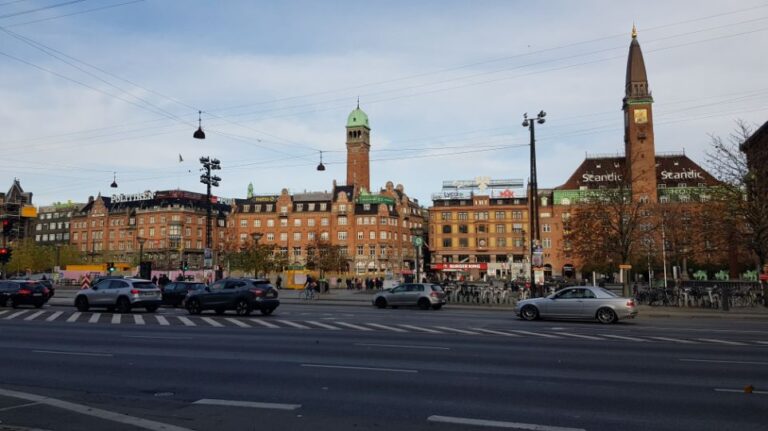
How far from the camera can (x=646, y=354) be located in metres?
13.3

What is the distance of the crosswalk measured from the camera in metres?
16.7

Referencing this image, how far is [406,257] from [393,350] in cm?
10075

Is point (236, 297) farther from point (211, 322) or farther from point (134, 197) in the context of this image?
point (134, 197)

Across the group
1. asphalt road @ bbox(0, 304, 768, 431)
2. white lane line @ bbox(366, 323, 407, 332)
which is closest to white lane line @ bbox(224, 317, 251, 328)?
asphalt road @ bbox(0, 304, 768, 431)

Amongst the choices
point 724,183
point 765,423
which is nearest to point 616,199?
point 724,183

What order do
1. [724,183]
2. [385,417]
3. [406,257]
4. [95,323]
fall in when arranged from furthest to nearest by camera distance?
[406,257]
[724,183]
[95,323]
[385,417]

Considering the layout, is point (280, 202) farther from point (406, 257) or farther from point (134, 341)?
point (134, 341)

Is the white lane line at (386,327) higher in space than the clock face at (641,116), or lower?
lower

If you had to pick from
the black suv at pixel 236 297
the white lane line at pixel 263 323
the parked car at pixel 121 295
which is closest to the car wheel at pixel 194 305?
the black suv at pixel 236 297

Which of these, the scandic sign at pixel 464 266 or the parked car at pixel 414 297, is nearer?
the parked car at pixel 414 297

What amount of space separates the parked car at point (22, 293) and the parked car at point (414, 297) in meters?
18.2

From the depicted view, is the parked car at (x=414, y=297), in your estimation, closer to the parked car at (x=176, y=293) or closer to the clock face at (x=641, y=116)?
the parked car at (x=176, y=293)

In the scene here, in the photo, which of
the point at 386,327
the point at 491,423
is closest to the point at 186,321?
the point at 386,327

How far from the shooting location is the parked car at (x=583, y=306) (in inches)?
906
